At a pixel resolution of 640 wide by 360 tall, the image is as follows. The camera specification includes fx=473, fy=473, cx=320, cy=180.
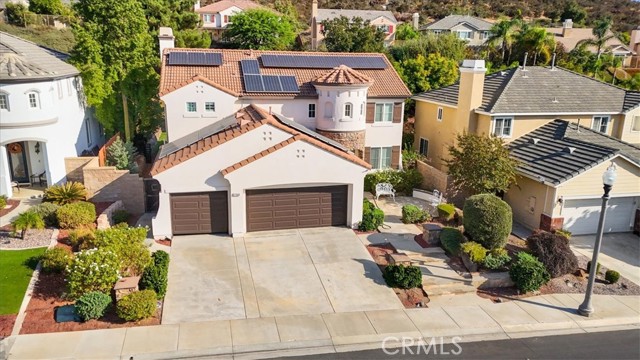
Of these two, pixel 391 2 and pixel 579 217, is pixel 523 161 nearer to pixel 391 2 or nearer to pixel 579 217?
pixel 579 217

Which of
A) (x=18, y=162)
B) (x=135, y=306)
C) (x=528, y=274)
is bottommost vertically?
(x=528, y=274)

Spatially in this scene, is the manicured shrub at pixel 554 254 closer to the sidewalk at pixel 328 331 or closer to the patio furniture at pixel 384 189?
the sidewalk at pixel 328 331

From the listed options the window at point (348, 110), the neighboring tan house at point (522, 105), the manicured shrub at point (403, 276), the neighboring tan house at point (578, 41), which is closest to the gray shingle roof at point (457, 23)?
the neighboring tan house at point (578, 41)

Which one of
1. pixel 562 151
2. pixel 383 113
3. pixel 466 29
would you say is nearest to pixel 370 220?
pixel 383 113

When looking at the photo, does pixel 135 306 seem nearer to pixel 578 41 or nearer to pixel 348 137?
pixel 348 137

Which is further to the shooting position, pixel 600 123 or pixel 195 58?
pixel 600 123

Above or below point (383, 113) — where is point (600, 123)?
below
